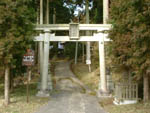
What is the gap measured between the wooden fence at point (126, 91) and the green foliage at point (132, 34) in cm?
98

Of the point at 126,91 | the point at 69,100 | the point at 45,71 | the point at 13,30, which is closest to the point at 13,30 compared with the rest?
the point at 13,30

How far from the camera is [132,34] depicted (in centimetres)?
778

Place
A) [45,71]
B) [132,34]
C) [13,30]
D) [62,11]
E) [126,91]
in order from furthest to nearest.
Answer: [62,11], [45,71], [126,91], [13,30], [132,34]

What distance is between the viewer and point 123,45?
8.65 m

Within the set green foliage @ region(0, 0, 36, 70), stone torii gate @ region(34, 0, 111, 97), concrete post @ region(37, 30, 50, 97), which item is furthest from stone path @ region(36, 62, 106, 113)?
green foliage @ region(0, 0, 36, 70)

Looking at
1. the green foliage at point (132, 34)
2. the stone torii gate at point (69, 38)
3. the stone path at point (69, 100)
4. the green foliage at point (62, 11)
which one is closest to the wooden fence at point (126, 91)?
the green foliage at point (132, 34)

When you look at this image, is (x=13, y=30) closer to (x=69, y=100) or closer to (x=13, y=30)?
(x=13, y=30)

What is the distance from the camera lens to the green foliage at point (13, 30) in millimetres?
8625

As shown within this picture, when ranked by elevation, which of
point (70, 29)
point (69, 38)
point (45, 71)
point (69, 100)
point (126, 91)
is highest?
point (70, 29)

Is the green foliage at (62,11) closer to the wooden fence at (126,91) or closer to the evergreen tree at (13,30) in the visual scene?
the evergreen tree at (13,30)

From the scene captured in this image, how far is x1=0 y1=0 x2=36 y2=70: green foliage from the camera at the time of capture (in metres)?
8.62

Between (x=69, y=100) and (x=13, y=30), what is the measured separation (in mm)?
4634

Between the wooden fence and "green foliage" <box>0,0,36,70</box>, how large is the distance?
463 cm

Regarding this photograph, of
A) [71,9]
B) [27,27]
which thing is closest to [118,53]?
[27,27]
